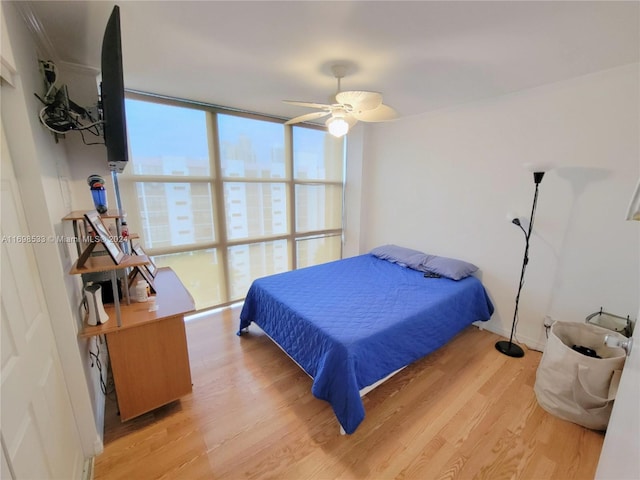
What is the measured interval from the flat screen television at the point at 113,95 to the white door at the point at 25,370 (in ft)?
1.58

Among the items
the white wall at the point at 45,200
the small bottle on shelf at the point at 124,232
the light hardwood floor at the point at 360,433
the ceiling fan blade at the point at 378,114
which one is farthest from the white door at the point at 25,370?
the ceiling fan blade at the point at 378,114

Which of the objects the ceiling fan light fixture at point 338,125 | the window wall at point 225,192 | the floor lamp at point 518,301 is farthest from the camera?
the window wall at point 225,192

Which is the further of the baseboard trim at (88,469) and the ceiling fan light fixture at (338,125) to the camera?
the ceiling fan light fixture at (338,125)

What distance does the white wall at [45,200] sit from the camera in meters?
1.04

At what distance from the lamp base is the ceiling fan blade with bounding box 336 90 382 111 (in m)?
2.42

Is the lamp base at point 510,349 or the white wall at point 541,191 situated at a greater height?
the white wall at point 541,191

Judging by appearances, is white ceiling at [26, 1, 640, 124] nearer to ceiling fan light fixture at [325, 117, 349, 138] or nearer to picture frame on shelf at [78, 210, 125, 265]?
ceiling fan light fixture at [325, 117, 349, 138]

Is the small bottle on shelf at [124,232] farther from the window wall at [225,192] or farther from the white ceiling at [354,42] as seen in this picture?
the white ceiling at [354,42]

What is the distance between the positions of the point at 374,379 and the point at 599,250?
2.08 m

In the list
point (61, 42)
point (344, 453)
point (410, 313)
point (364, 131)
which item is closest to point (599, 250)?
point (410, 313)

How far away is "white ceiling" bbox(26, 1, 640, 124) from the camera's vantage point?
1313 millimetres

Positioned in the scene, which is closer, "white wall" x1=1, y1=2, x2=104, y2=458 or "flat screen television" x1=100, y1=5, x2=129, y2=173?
"white wall" x1=1, y1=2, x2=104, y2=458

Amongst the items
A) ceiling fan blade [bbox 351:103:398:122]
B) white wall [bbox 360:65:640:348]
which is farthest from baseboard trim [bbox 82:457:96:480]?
white wall [bbox 360:65:640:348]

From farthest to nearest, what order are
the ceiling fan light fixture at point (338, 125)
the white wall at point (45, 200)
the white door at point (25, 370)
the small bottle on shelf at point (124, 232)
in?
the ceiling fan light fixture at point (338, 125) → the small bottle on shelf at point (124, 232) → the white wall at point (45, 200) → the white door at point (25, 370)
